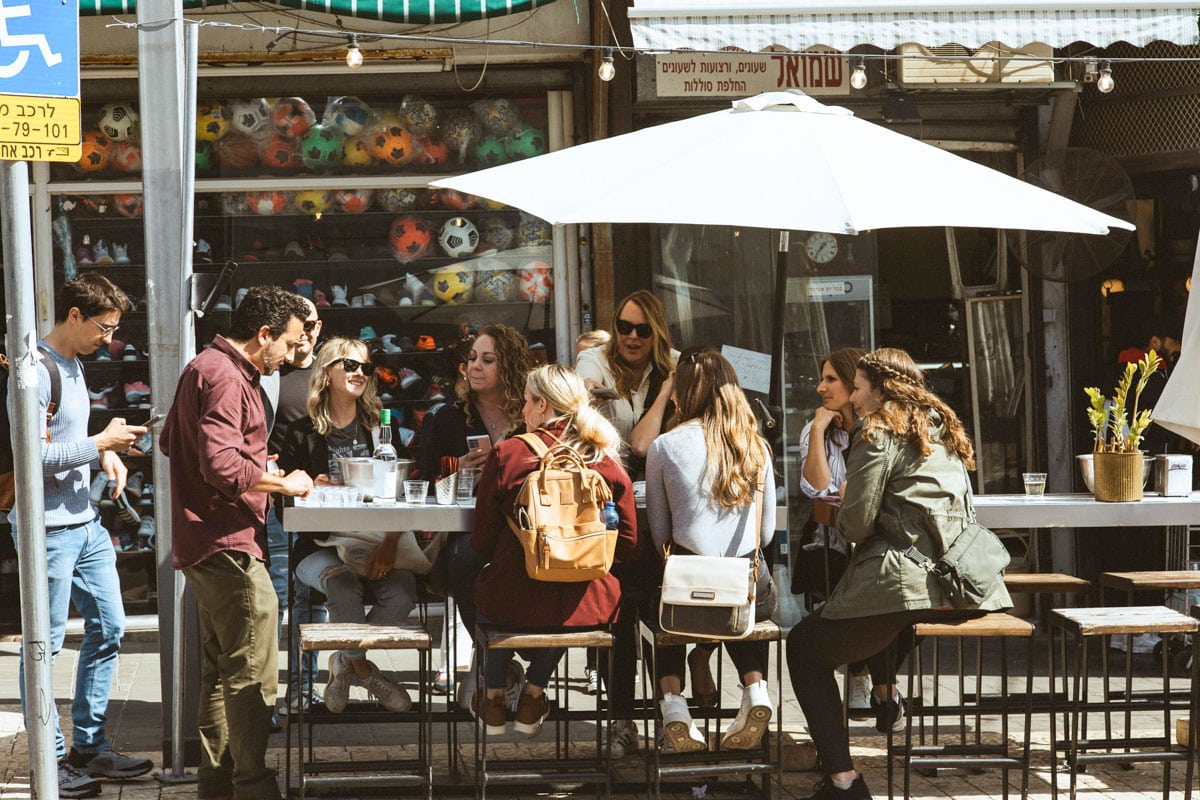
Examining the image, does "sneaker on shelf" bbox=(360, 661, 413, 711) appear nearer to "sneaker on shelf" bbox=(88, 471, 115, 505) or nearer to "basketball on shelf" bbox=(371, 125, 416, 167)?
"sneaker on shelf" bbox=(88, 471, 115, 505)

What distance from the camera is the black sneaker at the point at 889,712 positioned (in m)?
5.22

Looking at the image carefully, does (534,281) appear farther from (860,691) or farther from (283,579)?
(860,691)

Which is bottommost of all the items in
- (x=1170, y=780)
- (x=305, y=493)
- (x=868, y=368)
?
(x=1170, y=780)

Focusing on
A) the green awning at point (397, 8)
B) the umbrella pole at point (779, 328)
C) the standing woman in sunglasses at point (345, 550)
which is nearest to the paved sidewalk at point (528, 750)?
the standing woman in sunglasses at point (345, 550)

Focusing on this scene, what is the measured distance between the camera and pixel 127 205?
27.2ft

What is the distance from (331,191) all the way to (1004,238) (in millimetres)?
4059

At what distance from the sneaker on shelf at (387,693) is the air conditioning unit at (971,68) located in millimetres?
4558

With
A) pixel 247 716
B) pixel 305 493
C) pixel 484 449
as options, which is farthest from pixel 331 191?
pixel 247 716

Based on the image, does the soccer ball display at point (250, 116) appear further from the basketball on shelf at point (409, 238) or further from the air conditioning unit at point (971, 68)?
the air conditioning unit at point (971, 68)

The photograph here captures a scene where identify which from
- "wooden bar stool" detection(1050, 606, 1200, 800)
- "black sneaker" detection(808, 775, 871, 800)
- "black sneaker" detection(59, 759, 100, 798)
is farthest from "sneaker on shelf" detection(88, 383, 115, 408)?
"wooden bar stool" detection(1050, 606, 1200, 800)

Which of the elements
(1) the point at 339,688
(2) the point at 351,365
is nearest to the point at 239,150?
(2) the point at 351,365

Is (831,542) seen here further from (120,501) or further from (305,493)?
(120,501)

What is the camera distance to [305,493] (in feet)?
16.5

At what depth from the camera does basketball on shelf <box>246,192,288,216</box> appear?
833 cm
